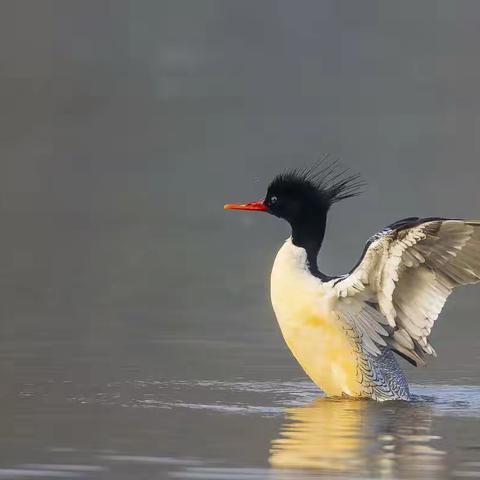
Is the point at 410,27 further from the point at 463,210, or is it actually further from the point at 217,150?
the point at 463,210

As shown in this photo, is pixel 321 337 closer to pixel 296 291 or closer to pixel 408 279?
pixel 296 291

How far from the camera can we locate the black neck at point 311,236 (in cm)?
1449

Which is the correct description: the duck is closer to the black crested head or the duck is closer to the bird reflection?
the black crested head

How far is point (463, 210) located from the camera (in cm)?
3362

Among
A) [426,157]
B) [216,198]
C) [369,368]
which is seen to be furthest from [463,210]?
[369,368]

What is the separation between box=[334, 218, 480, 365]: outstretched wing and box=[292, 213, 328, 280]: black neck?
15.1 inches

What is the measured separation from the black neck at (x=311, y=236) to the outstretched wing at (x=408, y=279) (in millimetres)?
384

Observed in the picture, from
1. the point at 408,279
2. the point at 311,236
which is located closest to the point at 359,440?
the point at 408,279

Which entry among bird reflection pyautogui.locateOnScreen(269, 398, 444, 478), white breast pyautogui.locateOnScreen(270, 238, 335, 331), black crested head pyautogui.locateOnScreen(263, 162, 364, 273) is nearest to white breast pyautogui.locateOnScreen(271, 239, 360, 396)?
white breast pyautogui.locateOnScreen(270, 238, 335, 331)

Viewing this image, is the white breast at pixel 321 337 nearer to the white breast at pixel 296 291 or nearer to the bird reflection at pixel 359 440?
the white breast at pixel 296 291

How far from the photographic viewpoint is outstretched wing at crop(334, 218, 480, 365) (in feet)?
44.3

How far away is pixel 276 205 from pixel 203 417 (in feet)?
8.30

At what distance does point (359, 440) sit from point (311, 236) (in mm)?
2953

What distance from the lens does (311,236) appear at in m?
14.6
